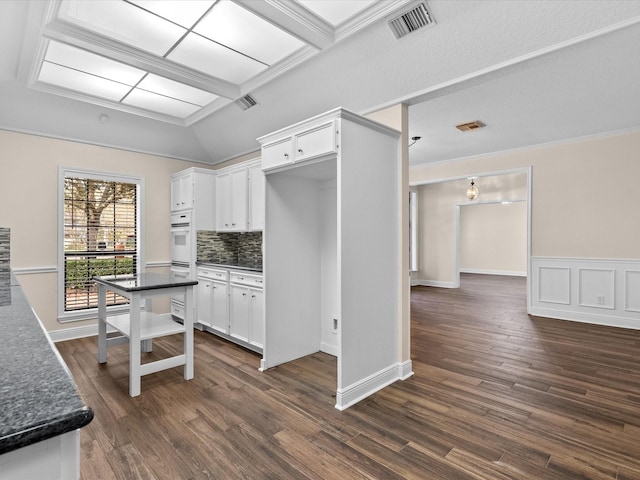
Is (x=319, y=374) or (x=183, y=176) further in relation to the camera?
(x=183, y=176)

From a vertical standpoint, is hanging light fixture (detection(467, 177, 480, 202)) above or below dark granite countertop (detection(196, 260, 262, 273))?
above

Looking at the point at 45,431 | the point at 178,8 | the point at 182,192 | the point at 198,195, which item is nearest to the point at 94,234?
the point at 182,192

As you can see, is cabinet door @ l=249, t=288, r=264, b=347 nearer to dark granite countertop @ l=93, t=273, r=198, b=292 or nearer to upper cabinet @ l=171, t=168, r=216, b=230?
dark granite countertop @ l=93, t=273, r=198, b=292

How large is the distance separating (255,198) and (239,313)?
55.8 inches

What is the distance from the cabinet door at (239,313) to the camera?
4148mm

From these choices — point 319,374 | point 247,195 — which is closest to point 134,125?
point 247,195

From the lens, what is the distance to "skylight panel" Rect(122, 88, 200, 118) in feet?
14.0

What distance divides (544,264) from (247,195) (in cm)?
459

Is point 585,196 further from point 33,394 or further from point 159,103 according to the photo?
point 33,394

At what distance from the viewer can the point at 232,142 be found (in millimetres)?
5320

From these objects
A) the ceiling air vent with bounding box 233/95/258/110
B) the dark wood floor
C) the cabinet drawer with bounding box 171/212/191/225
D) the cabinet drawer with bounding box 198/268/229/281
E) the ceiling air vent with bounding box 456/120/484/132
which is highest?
the ceiling air vent with bounding box 233/95/258/110

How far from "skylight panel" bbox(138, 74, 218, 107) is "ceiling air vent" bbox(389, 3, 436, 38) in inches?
92.9

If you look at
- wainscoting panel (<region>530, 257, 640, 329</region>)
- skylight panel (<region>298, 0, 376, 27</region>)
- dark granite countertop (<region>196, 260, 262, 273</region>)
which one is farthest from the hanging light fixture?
skylight panel (<region>298, 0, 376, 27</region>)

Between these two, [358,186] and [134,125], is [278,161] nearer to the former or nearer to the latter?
[358,186]
